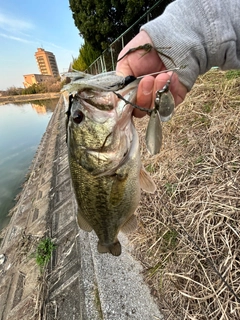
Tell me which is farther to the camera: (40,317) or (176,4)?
(40,317)

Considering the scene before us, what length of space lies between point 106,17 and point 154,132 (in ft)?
37.9

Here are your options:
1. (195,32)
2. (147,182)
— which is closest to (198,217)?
(147,182)

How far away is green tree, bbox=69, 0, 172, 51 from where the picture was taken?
8.91m

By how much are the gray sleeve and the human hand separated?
0.06 metres

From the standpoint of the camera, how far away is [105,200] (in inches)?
51.1

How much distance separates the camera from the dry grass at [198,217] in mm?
1595

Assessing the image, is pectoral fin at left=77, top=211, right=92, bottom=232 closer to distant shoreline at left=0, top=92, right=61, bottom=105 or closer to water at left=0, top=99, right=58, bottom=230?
water at left=0, top=99, right=58, bottom=230

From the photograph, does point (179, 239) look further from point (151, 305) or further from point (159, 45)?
point (159, 45)

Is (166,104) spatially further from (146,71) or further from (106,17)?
(106,17)

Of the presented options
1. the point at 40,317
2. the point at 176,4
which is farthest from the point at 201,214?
the point at 40,317

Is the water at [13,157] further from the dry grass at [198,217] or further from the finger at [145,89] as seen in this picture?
the finger at [145,89]

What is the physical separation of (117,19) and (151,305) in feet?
38.7

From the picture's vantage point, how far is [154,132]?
0.98 meters

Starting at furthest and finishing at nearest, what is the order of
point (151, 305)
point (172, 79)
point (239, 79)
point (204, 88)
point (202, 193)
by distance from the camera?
point (204, 88)
point (239, 79)
point (202, 193)
point (151, 305)
point (172, 79)
